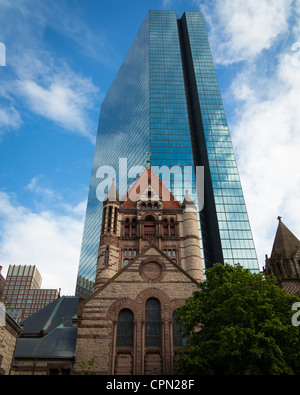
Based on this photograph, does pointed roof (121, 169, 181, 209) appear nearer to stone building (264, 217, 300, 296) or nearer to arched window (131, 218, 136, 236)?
arched window (131, 218, 136, 236)

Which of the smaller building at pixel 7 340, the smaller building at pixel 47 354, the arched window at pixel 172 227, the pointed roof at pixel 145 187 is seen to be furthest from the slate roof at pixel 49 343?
the pointed roof at pixel 145 187

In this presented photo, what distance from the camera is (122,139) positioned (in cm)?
10662

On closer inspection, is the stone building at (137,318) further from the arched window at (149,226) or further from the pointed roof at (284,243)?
the pointed roof at (284,243)

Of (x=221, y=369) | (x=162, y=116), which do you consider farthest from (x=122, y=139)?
(x=221, y=369)

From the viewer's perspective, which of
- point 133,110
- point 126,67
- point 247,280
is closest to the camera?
point 247,280

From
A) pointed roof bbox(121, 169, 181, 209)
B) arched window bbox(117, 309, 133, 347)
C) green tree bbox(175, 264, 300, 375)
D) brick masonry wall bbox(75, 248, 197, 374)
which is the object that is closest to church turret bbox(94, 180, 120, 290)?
pointed roof bbox(121, 169, 181, 209)

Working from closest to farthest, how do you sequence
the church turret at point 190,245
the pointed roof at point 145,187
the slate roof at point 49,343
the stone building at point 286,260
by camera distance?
1. the slate roof at point 49,343
2. the stone building at point 286,260
3. the church turret at point 190,245
4. the pointed roof at point 145,187

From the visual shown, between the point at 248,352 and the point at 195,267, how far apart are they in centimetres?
2604

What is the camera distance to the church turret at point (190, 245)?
136 feet

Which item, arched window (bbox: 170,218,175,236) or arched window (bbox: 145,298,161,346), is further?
arched window (bbox: 170,218,175,236)

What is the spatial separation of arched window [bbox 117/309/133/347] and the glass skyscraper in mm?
48219

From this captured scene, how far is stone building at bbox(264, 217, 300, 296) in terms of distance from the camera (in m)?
37.7

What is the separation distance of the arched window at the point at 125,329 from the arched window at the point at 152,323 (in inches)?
44.0
